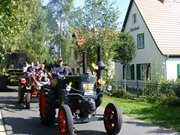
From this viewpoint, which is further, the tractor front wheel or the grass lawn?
the grass lawn

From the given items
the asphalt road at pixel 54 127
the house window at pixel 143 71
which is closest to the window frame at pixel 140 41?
the house window at pixel 143 71

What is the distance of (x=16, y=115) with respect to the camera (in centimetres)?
1584

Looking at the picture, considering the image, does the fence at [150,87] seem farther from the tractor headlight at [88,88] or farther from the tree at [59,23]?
the tree at [59,23]

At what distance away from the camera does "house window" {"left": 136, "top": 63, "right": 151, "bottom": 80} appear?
39.2 metres

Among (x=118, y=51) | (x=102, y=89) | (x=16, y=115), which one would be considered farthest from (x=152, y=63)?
(x=102, y=89)

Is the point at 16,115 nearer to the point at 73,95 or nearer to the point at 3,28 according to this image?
the point at 3,28

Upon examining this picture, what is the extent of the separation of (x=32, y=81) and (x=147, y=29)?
22224 millimetres

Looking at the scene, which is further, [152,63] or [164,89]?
[152,63]

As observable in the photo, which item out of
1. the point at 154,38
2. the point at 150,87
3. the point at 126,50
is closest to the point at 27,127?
the point at 150,87

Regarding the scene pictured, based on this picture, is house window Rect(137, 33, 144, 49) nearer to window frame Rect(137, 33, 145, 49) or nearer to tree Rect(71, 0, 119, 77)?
window frame Rect(137, 33, 145, 49)

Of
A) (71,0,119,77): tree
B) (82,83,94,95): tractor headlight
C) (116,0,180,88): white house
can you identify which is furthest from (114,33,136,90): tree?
(82,83,94,95): tractor headlight

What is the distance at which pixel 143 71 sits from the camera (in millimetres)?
39906

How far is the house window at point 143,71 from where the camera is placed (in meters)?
39.2

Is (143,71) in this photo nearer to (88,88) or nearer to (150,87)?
(150,87)
